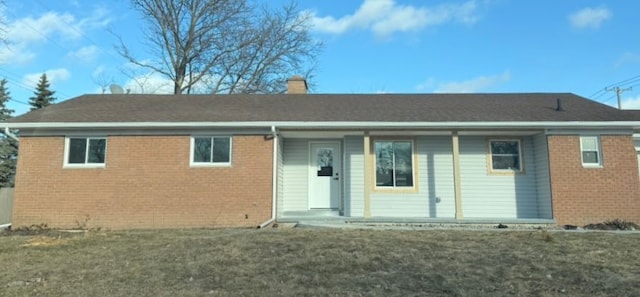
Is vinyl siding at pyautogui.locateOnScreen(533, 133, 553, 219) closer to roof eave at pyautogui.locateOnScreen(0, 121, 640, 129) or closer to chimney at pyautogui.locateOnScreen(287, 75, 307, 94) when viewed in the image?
roof eave at pyautogui.locateOnScreen(0, 121, 640, 129)

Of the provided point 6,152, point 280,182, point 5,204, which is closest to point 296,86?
point 280,182

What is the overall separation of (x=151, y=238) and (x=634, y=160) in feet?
38.9

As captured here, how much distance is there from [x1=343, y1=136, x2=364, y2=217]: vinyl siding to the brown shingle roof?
2.92 feet

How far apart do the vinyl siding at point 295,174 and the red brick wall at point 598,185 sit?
21.6 feet

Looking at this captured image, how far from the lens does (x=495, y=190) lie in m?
12.7

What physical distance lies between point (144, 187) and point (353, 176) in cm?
558

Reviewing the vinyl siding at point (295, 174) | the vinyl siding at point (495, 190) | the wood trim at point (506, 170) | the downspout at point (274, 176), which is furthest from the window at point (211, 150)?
the wood trim at point (506, 170)

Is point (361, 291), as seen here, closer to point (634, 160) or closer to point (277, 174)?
point (277, 174)

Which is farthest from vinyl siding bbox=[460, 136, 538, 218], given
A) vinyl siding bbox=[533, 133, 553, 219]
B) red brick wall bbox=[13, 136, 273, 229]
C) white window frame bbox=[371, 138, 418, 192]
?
red brick wall bbox=[13, 136, 273, 229]

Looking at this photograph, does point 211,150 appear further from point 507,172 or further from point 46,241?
point 507,172

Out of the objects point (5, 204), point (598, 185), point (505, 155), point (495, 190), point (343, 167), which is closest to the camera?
point (598, 185)

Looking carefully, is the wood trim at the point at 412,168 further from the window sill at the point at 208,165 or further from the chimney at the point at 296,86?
the chimney at the point at 296,86

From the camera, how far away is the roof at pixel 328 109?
12.2 m

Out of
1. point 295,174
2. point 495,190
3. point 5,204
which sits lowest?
point 5,204
